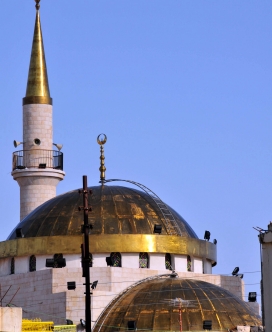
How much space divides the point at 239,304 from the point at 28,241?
9019 mm

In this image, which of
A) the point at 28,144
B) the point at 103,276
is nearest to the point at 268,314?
the point at 103,276

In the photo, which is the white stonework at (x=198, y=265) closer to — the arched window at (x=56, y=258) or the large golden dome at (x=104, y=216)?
the large golden dome at (x=104, y=216)

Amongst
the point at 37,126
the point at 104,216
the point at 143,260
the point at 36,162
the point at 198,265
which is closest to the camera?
the point at 143,260

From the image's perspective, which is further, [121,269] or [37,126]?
[37,126]

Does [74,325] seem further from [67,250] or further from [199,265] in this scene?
[199,265]

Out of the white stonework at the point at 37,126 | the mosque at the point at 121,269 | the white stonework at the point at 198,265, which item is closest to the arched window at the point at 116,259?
the mosque at the point at 121,269

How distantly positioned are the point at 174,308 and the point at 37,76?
18.9 m

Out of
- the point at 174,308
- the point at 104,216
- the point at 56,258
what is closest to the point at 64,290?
the point at 56,258

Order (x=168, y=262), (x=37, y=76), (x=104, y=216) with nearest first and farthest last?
(x=104, y=216) → (x=168, y=262) → (x=37, y=76)

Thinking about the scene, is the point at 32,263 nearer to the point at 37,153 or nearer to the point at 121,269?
the point at 121,269

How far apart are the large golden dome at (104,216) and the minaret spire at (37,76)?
776 centimetres

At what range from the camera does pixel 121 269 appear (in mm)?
57062

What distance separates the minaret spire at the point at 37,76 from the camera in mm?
67375

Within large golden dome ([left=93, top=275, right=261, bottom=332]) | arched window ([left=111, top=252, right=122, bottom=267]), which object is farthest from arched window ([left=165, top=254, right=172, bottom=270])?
large golden dome ([left=93, top=275, right=261, bottom=332])
